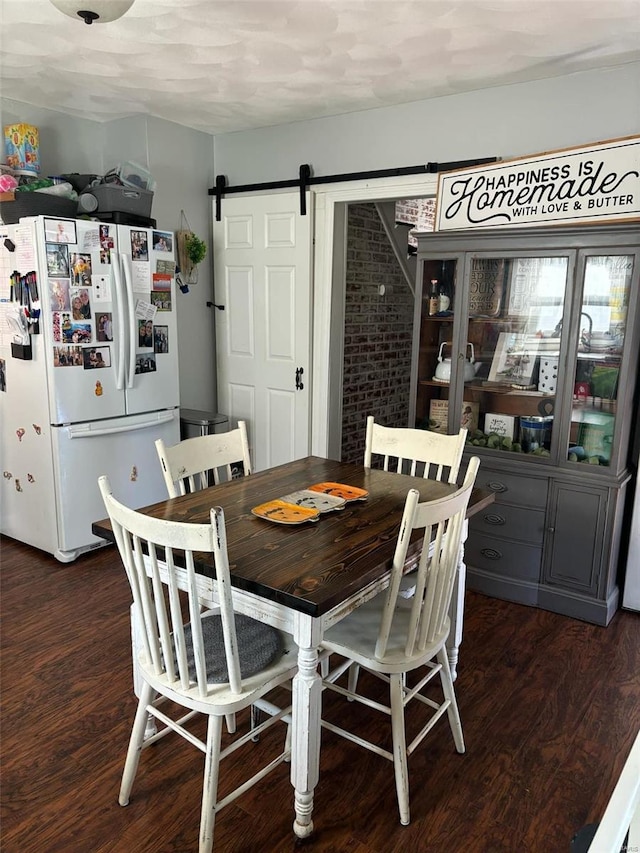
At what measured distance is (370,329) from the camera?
4.76 metres

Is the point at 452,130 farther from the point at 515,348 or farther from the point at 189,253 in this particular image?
the point at 189,253

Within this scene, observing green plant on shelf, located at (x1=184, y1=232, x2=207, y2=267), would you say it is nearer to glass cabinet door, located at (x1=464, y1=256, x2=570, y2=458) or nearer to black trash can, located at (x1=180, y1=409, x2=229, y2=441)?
black trash can, located at (x1=180, y1=409, x2=229, y2=441)

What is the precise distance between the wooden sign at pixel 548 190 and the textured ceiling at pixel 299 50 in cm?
46

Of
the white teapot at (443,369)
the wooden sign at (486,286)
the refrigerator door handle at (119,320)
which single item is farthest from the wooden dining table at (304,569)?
the refrigerator door handle at (119,320)

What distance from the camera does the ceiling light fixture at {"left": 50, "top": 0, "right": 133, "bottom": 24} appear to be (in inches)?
67.9

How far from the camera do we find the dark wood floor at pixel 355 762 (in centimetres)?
176

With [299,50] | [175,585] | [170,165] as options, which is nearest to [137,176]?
[170,165]

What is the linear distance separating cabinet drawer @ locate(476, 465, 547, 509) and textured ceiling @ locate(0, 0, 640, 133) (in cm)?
195

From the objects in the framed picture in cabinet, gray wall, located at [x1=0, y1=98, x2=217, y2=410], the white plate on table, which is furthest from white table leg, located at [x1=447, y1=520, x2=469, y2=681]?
gray wall, located at [x1=0, y1=98, x2=217, y2=410]

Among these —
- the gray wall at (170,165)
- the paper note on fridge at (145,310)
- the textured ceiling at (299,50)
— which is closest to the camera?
the textured ceiling at (299,50)

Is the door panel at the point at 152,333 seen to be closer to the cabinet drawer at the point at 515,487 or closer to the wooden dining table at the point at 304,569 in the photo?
the wooden dining table at the point at 304,569

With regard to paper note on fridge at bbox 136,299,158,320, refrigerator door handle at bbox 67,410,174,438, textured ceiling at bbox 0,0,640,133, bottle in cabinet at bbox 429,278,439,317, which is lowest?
refrigerator door handle at bbox 67,410,174,438

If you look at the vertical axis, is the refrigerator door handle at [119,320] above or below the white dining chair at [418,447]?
above

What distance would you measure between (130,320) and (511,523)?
2.33 meters
